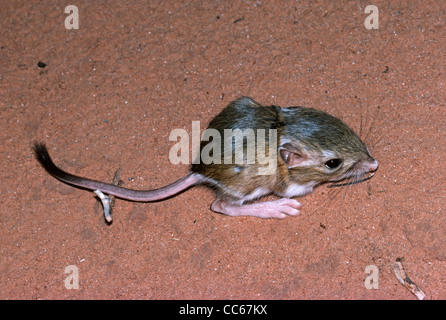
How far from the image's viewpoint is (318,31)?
17.2 ft

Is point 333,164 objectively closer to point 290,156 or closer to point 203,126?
point 290,156

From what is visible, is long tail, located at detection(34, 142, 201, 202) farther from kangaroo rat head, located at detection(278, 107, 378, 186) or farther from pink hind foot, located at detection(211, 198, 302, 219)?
kangaroo rat head, located at detection(278, 107, 378, 186)

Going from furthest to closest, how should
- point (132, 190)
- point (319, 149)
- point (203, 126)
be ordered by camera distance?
point (203, 126) < point (132, 190) < point (319, 149)

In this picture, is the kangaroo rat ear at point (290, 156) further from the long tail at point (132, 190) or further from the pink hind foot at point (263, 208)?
the long tail at point (132, 190)

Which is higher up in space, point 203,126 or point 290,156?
point 203,126

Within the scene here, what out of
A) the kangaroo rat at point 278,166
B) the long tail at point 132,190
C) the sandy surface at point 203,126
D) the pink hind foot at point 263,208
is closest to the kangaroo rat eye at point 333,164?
the kangaroo rat at point 278,166

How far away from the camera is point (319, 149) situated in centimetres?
399

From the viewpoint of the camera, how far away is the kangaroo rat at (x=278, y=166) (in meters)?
4.01

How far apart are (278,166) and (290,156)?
154 mm

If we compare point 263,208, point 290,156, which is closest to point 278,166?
point 290,156

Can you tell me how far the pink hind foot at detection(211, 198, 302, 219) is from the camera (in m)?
4.34

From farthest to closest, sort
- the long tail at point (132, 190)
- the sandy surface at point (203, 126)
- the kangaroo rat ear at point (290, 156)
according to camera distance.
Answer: the long tail at point (132, 190)
the sandy surface at point (203, 126)
the kangaroo rat ear at point (290, 156)

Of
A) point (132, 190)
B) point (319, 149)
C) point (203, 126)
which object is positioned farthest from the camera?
point (203, 126)

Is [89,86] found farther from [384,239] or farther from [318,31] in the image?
[384,239]
